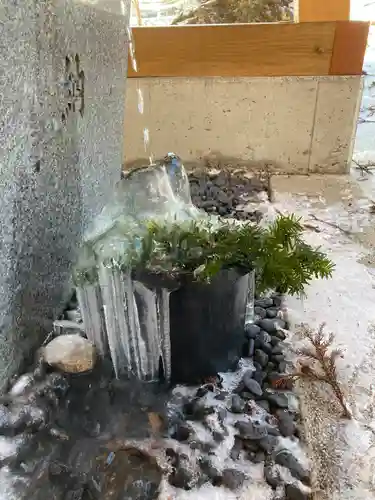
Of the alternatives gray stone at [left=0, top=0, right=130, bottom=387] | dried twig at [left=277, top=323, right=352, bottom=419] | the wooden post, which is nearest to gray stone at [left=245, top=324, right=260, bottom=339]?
dried twig at [left=277, top=323, right=352, bottom=419]

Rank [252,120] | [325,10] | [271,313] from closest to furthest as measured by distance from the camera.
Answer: [271,313], [325,10], [252,120]

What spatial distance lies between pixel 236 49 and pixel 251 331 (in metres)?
1.39

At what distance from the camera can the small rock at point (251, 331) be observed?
1202 millimetres

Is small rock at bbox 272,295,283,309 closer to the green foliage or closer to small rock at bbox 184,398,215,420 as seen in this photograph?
the green foliage

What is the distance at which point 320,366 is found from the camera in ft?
3.69

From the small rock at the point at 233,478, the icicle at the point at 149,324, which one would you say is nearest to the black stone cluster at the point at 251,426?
the small rock at the point at 233,478

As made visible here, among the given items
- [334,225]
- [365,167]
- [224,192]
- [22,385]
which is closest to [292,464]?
[22,385]

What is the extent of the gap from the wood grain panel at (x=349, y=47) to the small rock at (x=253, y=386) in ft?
5.04

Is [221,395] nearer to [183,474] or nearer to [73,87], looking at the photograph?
[183,474]

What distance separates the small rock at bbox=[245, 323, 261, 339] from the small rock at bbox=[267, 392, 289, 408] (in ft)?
0.58

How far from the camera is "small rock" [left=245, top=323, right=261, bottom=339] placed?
120 cm

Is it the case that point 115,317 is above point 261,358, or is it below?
above

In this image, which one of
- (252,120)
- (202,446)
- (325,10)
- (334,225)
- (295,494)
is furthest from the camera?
(252,120)

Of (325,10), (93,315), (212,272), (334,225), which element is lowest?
(334,225)
